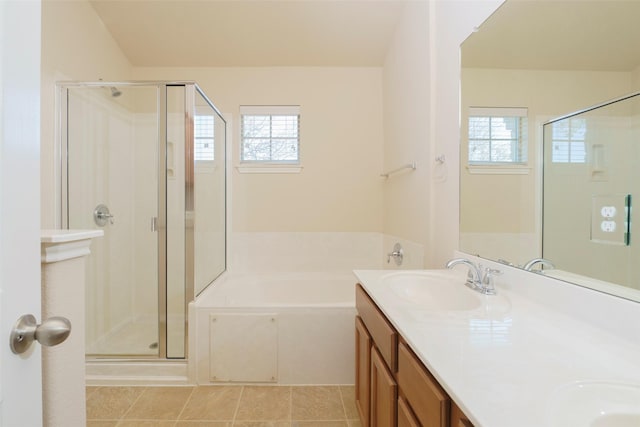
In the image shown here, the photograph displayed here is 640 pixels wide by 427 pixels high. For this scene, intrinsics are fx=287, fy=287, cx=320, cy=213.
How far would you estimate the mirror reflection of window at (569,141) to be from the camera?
833 millimetres

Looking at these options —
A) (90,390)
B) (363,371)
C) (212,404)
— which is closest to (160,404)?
(212,404)

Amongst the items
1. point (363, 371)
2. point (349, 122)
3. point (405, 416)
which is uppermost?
point (349, 122)

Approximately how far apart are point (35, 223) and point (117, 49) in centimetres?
287

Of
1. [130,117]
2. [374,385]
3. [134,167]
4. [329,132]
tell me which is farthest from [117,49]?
[374,385]

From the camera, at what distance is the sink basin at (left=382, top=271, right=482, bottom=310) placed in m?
1.17

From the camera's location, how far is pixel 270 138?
9.30 feet

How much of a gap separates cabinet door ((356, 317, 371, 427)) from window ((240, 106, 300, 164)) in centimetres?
190

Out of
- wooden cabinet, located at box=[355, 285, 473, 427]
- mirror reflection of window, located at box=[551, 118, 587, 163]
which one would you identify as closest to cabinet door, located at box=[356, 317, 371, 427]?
wooden cabinet, located at box=[355, 285, 473, 427]

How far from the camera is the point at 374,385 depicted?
1.12 meters

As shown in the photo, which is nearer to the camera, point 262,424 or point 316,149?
point 262,424

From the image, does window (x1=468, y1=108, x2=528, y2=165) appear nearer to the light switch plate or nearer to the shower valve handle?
the light switch plate

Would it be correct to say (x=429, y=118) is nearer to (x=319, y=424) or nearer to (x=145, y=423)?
(x=319, y=424)

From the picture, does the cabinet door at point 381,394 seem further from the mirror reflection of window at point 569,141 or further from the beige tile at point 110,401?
the beige tile at point 110,401

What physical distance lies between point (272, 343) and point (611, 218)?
175cm
